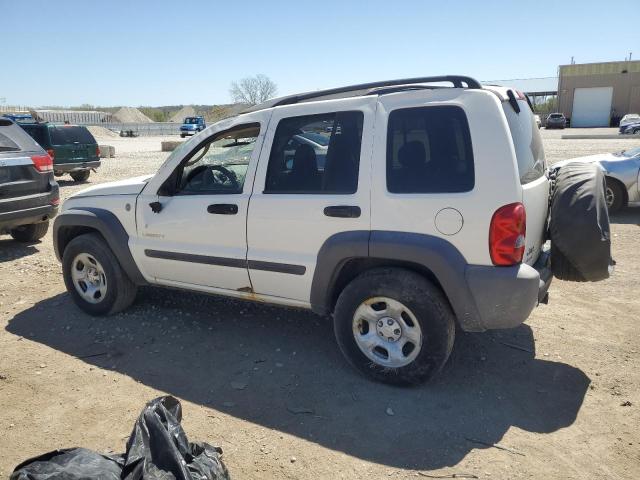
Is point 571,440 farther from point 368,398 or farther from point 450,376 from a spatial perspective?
point 368,398

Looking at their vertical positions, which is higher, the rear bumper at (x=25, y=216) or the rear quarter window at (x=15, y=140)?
Answer: the rear quarter window at (x=15, y=140)

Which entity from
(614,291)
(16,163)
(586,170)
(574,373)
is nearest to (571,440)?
(574,373)

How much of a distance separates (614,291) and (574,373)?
195 centimetres

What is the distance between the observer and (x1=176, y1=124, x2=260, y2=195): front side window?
13.3 ft

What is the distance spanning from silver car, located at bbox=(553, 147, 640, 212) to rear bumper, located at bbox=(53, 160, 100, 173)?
510 inches

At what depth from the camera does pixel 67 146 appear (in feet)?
46.6

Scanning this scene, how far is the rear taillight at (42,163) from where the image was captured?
268 inches

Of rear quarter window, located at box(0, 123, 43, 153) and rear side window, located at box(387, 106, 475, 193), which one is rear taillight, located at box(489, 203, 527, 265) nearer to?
rear side window, located at box(387, 106, 475, 193)

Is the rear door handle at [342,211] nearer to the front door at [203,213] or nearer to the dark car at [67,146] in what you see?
the front door at [203,213]

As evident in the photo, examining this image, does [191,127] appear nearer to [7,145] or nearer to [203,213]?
[7,145]

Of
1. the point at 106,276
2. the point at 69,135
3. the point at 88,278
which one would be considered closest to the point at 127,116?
the point at 69,135

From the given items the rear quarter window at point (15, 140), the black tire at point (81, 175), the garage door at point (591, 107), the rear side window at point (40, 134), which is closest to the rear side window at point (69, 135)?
the rear side window at point (40, 134)

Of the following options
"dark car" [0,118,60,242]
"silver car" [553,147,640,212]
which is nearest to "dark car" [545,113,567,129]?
"silver car" [553,147,640,212]

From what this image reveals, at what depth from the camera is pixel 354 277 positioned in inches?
144
